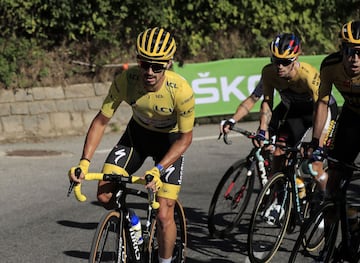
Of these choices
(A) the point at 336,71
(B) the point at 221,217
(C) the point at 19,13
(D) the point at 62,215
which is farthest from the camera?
(C) the point at 19,13

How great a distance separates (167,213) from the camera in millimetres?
5914

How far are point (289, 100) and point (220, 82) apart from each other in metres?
7.02

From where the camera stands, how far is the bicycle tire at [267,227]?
6820 millimetres

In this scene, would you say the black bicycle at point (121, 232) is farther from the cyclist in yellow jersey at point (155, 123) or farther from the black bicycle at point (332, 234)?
the black bicycle at point (332, 234)

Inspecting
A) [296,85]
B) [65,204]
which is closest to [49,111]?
[65,204]

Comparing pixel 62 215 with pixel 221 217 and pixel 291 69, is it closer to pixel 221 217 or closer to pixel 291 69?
pixel 221 217

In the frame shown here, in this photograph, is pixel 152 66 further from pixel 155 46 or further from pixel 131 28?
pixel 131 28

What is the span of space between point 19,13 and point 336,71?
947 cm

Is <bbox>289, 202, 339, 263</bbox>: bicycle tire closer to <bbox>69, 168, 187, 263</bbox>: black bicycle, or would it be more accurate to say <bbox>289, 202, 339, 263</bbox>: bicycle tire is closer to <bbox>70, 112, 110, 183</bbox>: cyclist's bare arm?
<bbox>69, 168, 187, 263</bbox>: black bicycle

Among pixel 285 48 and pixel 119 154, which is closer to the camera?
pixel 119 154

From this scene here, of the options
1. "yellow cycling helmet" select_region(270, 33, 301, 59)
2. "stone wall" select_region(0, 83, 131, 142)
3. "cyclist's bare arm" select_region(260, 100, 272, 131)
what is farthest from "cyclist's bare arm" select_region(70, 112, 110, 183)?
"stone wall" select_region(0, 83, 131, 142)

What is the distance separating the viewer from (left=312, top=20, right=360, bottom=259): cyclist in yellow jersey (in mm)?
5906

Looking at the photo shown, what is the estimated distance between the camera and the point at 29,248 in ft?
24.2

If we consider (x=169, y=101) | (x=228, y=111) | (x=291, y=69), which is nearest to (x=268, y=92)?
(x=291, y=69)
